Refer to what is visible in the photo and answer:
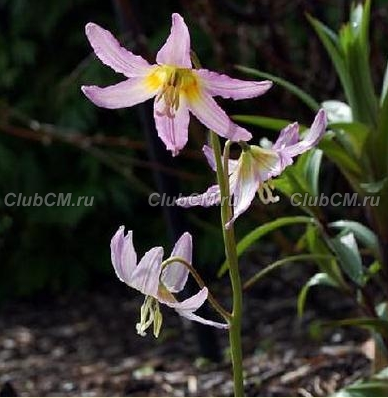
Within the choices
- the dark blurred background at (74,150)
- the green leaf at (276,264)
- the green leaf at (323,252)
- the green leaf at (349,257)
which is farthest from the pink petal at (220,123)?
the dark blurred background at (74,150)

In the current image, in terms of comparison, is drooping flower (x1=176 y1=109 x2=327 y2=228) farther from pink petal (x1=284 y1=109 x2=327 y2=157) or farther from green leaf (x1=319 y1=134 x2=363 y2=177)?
green leaf (x1=319 y1=134 x2=363 y2=177)

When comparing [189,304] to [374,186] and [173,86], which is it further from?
[374,186]

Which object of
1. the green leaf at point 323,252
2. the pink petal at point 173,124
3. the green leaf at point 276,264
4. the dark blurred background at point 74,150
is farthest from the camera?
the dark blurred background at point 74,150

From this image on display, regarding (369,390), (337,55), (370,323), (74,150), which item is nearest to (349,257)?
(370,323)

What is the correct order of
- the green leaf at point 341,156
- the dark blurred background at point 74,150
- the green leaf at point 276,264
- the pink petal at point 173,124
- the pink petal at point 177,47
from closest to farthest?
the pink petal at point 177,47 → the pink petal at point 173,124 → the green leaf at point 276,264 → the green leaf at point 341,156 → the dark blurred background at point 74,150

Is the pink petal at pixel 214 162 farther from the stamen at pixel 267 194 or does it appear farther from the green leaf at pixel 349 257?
the green leaf at pixel 349 257

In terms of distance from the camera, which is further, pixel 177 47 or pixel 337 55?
pixel 337 55

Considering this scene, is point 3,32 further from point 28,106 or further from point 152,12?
point 152,12
